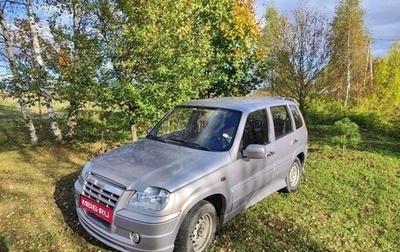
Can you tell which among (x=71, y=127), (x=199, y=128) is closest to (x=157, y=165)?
(x=199, y=128)

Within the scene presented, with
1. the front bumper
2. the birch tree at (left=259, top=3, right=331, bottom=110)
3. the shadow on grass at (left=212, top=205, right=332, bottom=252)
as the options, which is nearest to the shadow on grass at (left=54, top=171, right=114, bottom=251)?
the front bumper

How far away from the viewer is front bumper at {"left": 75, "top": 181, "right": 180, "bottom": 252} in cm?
327

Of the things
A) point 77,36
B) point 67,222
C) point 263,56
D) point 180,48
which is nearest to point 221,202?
point 67,222

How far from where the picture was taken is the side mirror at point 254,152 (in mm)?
4026

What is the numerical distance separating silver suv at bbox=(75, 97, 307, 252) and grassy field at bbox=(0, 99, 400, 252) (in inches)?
17.1

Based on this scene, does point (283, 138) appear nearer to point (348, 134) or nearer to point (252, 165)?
point (252, 165)

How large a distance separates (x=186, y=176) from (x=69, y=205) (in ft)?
8.83

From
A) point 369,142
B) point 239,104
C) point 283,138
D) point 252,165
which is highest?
point 239,104

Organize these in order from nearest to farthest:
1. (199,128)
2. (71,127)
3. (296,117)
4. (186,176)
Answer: (186,176), (199,128), (296,117), (71,127)

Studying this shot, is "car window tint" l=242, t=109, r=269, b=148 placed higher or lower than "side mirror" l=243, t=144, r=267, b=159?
higher

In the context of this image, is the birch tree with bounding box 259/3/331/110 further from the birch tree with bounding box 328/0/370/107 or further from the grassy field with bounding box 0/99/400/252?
the grassy field with bounding box 0/99/400/252

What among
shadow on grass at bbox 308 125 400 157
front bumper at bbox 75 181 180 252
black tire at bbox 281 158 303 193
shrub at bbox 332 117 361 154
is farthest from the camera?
shadow on grass at bbox 308 125 400 157

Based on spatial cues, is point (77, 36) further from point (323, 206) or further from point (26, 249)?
point (323, 206)

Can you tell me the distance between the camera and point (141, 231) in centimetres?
328
